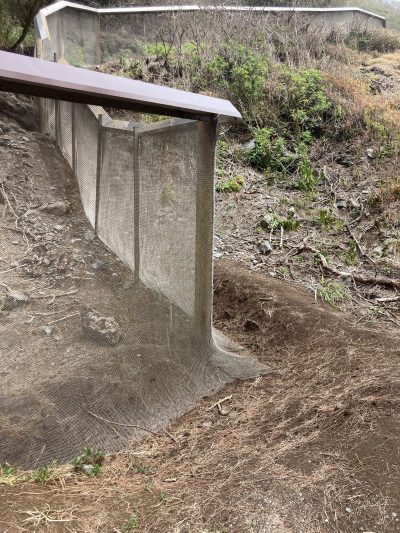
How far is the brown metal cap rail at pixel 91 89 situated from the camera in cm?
192

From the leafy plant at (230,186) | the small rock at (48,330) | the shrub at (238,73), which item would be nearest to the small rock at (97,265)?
the small rock at (48,330)

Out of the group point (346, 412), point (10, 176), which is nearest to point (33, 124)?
point (10, 176)

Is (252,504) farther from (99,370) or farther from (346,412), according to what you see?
(99,370)

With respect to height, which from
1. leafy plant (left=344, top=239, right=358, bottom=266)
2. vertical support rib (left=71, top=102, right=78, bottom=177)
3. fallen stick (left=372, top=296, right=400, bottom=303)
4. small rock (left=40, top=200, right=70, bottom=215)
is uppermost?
vertical support rib (left=71, top=102, right=78, bottom=177)

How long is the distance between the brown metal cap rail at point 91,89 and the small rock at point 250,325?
181cm

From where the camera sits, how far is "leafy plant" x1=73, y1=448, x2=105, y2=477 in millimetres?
2277

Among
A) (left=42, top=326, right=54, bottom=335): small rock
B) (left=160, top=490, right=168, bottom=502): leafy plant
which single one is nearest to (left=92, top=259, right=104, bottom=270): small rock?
(left=42, top=326, right=54, bottom=335): small rock

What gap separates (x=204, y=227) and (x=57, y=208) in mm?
1993

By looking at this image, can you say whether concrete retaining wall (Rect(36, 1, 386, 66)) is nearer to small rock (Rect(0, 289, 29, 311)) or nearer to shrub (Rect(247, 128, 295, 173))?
shrub (Rect(247, 128, 295, 173))

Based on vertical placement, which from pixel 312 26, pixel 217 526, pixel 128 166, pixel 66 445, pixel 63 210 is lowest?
pixel 66 445

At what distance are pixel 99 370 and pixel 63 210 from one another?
2.09 metres

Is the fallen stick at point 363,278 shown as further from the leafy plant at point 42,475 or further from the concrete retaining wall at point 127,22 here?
the concrete retaining wall at point 127,22

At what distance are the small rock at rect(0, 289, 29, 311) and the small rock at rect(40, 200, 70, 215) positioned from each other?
1253mm

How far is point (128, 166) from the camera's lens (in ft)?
11.4
